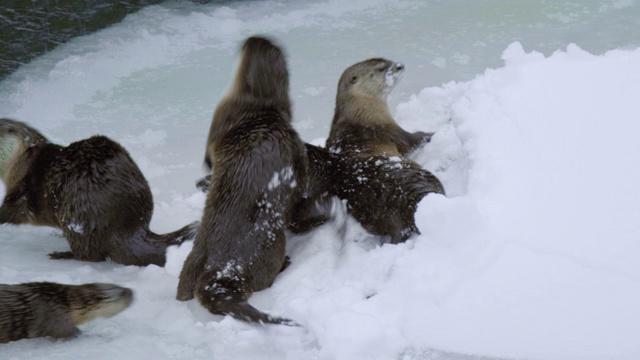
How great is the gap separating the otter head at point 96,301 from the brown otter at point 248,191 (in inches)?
9.5

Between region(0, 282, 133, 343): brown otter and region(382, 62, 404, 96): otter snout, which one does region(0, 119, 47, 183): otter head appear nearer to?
region(0, 282, 133, 343): brown otter

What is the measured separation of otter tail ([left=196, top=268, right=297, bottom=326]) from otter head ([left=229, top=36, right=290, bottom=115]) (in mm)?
967

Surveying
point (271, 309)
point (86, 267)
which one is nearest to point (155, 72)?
point (86, 267)

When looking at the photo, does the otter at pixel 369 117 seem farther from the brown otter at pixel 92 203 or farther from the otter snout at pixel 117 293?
the otter snout at pixel 117 293

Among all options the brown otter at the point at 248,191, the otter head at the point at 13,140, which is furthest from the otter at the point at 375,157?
the otter head at the point at 13,140

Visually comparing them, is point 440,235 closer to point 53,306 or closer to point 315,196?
point 315,196

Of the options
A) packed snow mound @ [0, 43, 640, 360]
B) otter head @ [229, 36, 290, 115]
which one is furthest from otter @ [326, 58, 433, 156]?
otter head @ [229, 36, 290, 115]

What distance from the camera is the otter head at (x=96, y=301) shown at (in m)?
3.00

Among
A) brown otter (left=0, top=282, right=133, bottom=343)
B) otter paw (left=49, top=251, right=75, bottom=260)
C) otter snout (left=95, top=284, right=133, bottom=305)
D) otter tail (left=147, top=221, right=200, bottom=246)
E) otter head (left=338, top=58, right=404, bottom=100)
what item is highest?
otter head (left=338, top=58, right=404, bottom=100)

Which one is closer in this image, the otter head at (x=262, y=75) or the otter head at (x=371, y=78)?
the otter head at (x=262, y=75)

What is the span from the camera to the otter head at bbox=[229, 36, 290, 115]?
143 inches

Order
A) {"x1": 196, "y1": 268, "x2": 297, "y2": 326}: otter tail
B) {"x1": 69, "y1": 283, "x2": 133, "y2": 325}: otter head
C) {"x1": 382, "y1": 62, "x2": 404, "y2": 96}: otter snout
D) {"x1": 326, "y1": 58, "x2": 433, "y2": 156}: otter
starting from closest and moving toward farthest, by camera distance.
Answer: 1. {"x1": 196, "y1": 268, "x2": 297, "y2": 326}: otter tail
2. {"x1": 69, "y1": 283, "x2": 133, "y2": 325}: otter head
3. {"x1": 326, "y1": 58, "x2": 433, "y2": 156}: otter
4. {"x1": 382, "y1": 62, "x2": 404, "y2": 96}: otter snout

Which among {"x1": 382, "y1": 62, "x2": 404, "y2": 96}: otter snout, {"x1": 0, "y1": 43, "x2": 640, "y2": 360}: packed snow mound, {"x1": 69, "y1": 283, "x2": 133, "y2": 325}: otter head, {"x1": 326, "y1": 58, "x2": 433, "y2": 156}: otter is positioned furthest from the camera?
{"x1": 382, "y1": 62, "x2": 404, "y2": 96}: otter snout

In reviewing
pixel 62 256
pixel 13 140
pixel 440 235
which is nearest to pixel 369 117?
pixel 440 235
